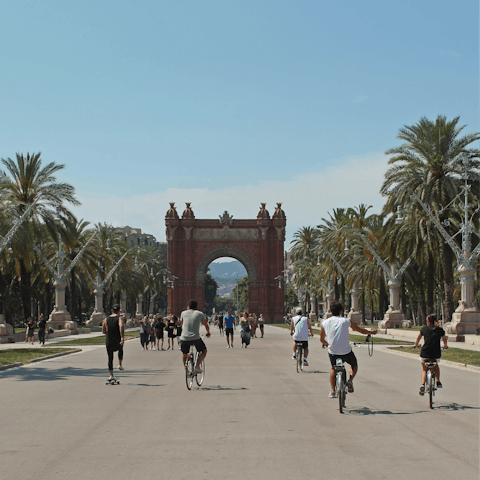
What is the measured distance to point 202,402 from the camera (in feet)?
36.6

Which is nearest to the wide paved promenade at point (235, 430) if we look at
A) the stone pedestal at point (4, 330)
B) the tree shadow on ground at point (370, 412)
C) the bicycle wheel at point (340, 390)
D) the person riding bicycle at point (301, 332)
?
the tree shadow on ground at point (370, 412)

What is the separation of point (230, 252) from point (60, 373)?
80015 millimetres

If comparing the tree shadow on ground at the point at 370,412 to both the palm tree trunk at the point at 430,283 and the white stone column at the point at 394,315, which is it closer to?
the palm tree trunk at the point at 430,283

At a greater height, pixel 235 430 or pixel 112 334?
pixel 112 334

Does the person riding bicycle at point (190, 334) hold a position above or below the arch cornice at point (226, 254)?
below

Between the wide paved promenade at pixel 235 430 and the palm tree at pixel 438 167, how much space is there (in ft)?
66.9

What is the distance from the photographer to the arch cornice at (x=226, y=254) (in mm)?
95500

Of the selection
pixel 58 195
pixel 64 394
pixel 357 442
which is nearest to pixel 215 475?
pixel 357 442

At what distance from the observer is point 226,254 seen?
97.1 metres

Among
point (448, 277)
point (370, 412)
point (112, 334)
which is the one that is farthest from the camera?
point (448, 277)

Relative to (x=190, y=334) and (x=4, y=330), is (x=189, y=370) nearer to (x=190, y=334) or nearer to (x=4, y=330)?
(x=190, y=334)

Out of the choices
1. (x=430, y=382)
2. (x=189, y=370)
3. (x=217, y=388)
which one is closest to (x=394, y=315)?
(x=217, y=388)

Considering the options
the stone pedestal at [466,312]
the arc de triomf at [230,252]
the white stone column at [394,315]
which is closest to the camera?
the stone pedestal at [466,312]

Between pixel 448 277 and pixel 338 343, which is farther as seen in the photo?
pixel 448 277
